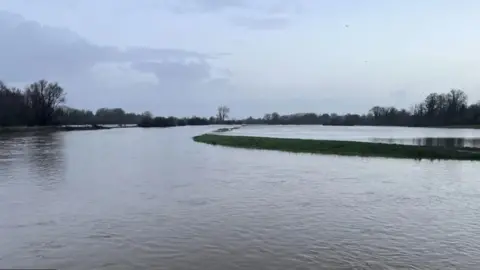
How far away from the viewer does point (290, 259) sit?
31.3 feet

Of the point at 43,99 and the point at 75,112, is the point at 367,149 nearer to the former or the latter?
the point at 43,99

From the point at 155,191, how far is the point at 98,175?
661cm

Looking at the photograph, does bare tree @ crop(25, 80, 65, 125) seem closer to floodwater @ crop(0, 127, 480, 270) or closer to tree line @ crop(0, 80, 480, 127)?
tree line @ crop(0, 80, 480, 127)

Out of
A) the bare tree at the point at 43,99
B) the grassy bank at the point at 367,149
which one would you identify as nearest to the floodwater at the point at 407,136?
the grassy bank at the point at 367,149

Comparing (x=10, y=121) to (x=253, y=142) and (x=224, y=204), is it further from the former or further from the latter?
(x=224, y=204)

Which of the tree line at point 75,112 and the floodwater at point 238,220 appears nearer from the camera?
the floodwater at point 238,220

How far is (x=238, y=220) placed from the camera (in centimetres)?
1320

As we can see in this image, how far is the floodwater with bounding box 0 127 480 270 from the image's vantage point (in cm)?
955

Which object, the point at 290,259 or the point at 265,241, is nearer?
the point at 290,259


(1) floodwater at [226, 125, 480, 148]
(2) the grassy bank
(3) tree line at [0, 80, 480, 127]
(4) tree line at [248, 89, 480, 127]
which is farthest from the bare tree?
(4) tree line at [248, 89, 480, 127]

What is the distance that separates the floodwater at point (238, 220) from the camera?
376 inches

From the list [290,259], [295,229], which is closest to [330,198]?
[295,229]

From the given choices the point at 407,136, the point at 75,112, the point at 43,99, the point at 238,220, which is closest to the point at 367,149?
the point at 238,220

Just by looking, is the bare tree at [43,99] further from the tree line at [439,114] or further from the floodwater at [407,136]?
the tree line at [439,114]
